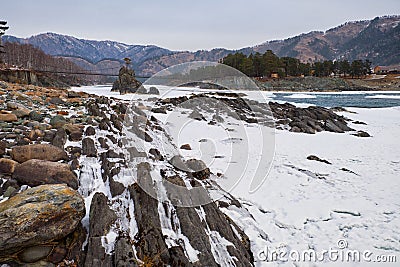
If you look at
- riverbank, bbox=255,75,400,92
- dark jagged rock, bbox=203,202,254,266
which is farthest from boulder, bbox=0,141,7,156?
riverbank, bbox=255,75,400,92

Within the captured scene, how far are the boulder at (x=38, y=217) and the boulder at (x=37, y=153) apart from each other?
210 cm

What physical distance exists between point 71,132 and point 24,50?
72430 millimetres

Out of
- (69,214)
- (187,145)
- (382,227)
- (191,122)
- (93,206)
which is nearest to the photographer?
(69,214)

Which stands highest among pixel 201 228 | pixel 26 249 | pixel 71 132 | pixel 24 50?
pixel 24 50

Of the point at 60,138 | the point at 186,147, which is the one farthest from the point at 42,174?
the point at 186,147

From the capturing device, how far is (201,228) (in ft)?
17.8

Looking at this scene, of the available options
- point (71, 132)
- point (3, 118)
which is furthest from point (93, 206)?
point (3, 118)

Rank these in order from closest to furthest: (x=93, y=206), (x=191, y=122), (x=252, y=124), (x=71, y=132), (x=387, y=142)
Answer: (x=93, y=206), (x=71, y=132), (x=387, y=142), (x=191, y=122), (x=252, y=124)

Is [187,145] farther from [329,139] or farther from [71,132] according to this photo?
[329,139]

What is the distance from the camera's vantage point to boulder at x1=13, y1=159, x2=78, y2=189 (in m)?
5.39

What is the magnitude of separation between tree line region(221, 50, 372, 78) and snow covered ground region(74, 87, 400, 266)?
48521mm

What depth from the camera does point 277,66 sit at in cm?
6356

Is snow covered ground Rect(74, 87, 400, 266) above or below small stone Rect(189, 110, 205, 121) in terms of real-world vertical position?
below

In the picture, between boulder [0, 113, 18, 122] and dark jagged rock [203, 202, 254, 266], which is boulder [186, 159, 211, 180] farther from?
boulder [0, 113, 18, 122]
